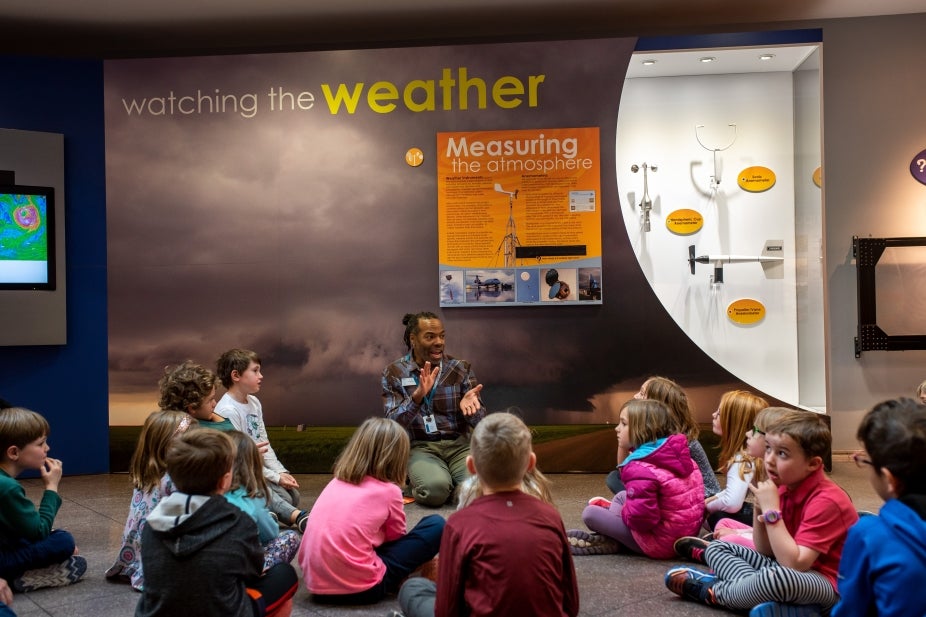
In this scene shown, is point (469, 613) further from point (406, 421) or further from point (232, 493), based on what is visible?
point (406, 421)

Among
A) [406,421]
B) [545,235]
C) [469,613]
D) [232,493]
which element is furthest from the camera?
[545,235]

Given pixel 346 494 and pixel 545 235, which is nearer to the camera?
pixel 346 494

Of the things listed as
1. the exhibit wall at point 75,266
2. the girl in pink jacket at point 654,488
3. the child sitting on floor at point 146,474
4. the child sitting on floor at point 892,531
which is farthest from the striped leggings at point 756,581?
the exhibit wall at point 75,266

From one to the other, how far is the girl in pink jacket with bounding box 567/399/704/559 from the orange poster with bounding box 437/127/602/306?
7.51 feet

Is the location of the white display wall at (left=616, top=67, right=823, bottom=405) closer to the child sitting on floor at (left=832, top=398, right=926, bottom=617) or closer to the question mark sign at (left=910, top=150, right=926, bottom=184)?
the question mark sign at (left=910, top=150, right=926, bottom=184)

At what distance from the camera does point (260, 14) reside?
6.19 m

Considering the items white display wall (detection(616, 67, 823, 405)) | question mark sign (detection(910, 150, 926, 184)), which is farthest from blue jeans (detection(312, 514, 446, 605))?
question mark sign (detection(910, 150, 926, 184))

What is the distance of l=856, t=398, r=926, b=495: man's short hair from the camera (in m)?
1.82

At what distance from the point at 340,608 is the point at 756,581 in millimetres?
1546

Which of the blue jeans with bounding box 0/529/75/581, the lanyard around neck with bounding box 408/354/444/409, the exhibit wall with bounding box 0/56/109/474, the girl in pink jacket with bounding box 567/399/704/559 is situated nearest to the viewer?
the blue jeans with bounding box 0/529/75/581

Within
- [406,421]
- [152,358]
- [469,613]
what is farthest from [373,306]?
[469,613]

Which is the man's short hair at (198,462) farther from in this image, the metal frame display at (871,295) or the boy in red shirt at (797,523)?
the metal frame display at (871,295)

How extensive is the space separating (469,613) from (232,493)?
1.28 meters

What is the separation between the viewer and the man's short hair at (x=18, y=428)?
126 inches
